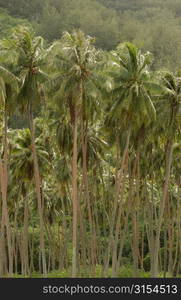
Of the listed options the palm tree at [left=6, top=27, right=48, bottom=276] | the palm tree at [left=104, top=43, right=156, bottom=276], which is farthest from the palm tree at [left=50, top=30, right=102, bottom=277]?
the palm tree at [left=104, top=43, right=156, bottom=276]

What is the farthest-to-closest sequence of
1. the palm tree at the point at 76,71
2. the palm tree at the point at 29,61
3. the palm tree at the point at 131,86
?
the palm tree at the point at 131,86, the palm tree at the point at 29,61, the palm tree at the point at 76,71

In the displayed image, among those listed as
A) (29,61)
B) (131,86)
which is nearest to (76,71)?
(29,61)

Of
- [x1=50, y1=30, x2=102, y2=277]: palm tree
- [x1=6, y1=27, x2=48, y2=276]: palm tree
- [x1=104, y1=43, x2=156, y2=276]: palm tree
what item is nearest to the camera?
[x1=50, y1=30, x2=102, y2=277]: palm tree

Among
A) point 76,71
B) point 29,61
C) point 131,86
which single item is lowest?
point 131,86

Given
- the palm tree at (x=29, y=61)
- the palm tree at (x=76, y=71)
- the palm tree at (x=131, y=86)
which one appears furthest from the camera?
the palm tree at (x=131, y=86)

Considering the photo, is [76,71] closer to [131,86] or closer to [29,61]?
[29,61]

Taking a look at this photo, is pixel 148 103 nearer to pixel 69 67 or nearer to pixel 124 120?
pixel 124 120

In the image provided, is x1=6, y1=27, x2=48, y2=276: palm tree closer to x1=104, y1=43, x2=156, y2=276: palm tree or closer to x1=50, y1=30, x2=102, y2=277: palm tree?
x1=50, y1=30, x2=102, y2=277: palm tree

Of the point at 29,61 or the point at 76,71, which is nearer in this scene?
the point at 76,71

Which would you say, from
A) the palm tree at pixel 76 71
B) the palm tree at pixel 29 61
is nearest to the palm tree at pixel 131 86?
the palm tree at pixel 76 71

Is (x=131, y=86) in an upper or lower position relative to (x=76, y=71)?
lower

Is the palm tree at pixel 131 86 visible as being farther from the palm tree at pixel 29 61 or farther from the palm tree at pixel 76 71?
the palm tree at pixel 29 61

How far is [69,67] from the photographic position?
3459 centimetres

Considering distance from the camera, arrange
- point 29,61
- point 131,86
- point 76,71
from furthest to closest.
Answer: point 131,86, point 29,61, point 76,71
